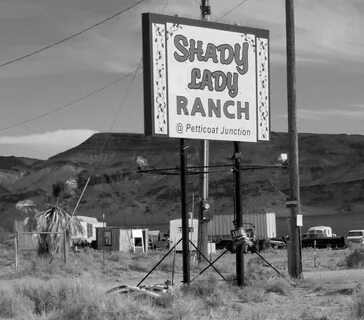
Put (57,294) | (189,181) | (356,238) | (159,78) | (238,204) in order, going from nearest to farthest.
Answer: (57,294)
(159,78)
(238,204)
(356,238)
(189,181)

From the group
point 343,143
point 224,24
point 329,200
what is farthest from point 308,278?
point 343,143

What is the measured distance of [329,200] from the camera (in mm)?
115188

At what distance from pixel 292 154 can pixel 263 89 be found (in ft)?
10.2

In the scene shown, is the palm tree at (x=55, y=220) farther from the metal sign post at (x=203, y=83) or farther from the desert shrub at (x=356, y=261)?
the metal sign post at (x=203, y=83)

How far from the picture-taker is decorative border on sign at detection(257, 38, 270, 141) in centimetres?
1867

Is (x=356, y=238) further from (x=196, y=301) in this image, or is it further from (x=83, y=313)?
(x=83, y=313)

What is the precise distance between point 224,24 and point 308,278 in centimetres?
743

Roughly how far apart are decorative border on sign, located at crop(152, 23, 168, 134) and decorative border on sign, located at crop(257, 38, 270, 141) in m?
2.77

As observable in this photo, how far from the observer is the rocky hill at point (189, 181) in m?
109

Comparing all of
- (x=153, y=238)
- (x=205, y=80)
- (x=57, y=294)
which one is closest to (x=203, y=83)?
(x=205, y=80)

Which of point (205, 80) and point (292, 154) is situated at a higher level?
point (205, 80)

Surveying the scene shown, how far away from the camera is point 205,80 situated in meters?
17.6

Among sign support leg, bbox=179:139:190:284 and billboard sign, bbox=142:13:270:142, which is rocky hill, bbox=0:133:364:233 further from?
sign support leg, bbox=179:139:190:284

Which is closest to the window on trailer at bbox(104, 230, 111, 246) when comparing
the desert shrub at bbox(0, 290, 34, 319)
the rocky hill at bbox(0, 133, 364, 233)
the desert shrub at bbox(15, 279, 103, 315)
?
the rocky hill at bbox(0, 133, 364, 233)
